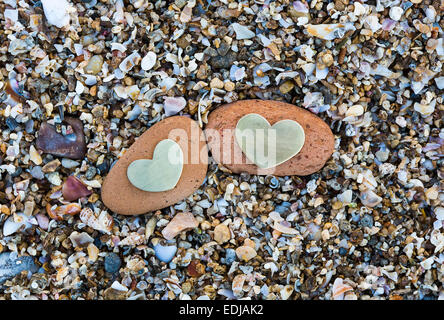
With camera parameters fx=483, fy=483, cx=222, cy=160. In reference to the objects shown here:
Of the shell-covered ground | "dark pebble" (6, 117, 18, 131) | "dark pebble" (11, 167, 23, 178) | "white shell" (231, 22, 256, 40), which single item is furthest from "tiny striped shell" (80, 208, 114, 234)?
"white shell" (231, 22, 256, 40)

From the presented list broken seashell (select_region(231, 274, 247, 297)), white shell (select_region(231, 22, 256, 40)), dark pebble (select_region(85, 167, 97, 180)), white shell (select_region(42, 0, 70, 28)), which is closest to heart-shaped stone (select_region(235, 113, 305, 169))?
white shell (select_region(231, 22, 256, 40))

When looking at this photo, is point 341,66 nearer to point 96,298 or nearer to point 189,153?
point 189,153

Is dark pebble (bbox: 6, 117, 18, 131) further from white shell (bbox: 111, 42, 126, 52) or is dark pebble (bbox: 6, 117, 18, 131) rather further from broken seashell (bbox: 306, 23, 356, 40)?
broken seashell (bbox: 306, 23, 356, 40)

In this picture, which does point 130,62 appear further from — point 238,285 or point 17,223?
point 238,285

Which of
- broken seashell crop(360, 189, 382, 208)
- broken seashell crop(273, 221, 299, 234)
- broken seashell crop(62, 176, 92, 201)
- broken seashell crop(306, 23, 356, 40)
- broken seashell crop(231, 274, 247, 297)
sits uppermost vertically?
broken seashell crop(306, 23, 356, 40)

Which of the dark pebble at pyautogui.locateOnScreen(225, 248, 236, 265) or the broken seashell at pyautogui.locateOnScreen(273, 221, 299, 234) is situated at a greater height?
the broken seashell at pyautogui.locateOnScreen(273, 221, 299, 234)

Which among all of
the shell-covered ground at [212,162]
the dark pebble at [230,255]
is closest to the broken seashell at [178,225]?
the shell-covered ground at [212,162]

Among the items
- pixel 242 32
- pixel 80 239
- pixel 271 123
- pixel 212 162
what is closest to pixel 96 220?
pixel 80 239

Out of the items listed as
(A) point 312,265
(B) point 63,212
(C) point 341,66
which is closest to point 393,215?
(A) point 312,265
